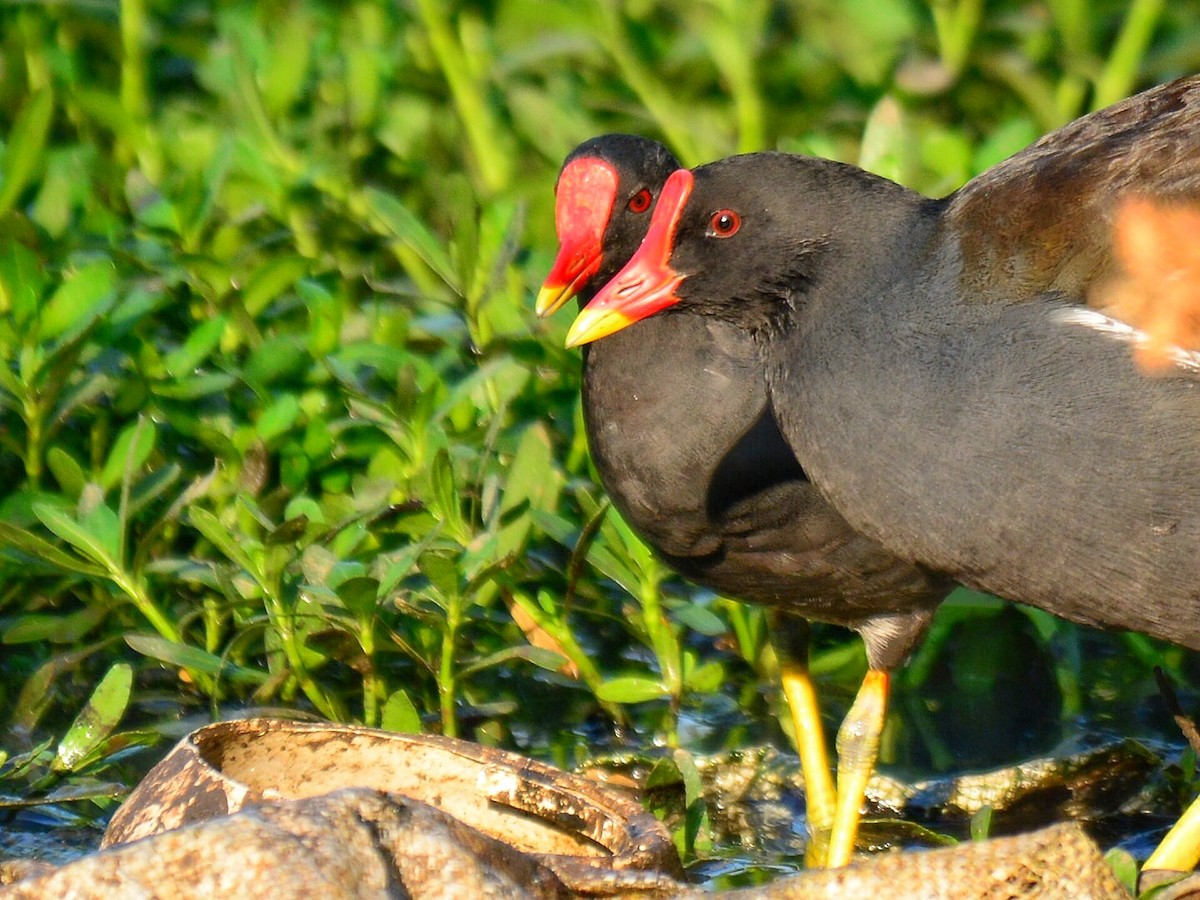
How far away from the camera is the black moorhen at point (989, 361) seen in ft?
9.50

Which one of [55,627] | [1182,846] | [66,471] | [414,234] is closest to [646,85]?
[414,234]

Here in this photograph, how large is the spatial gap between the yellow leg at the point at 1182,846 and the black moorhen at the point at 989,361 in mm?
428

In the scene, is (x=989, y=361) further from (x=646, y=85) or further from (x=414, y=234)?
(x=646, y=85)

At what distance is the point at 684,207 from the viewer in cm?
326

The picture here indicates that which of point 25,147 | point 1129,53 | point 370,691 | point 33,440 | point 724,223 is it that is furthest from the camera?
point 1129,53

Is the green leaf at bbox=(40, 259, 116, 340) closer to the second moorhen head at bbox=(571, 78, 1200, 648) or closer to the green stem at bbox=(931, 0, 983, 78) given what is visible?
the second moorhen head at bbox=(571, 78, 1200, 648)

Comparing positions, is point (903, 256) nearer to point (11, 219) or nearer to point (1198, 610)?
point (1198, 610)

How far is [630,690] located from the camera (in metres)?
3.65

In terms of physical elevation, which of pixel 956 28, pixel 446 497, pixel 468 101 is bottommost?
pixel 446 497

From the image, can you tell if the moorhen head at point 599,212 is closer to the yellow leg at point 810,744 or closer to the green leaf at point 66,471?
the yellow leg at point 810,744

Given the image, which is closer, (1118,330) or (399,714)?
(1118,330)

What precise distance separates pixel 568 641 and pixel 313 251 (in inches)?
66.0

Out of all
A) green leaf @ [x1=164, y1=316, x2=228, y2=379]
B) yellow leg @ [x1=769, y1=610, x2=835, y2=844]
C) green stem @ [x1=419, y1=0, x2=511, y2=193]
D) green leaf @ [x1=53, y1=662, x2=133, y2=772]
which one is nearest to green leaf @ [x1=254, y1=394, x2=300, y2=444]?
green leaf @ [x1=164, y1=316, x2=228, y2=379]

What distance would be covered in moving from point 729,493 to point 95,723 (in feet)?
3.68
